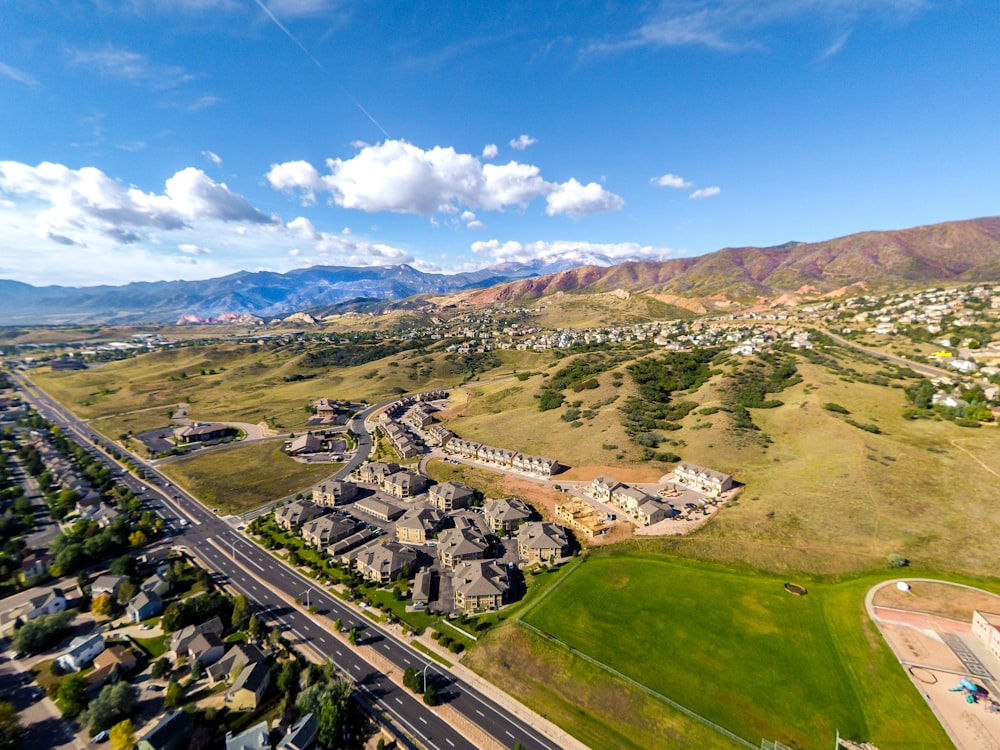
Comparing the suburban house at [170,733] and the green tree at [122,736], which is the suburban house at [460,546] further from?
the green tree at [122,736]

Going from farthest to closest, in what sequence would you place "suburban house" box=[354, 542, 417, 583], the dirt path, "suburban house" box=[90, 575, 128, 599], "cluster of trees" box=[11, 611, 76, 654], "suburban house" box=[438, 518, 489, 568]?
the dirt path
"suburban house" box=[438, 518, 489, 568]
"suburban house" box=[354, 542, 417, 583]
"suburban house" box=[90, 575, 128, 599]
"cluster of trees" box=[11, 611, 76, 654]

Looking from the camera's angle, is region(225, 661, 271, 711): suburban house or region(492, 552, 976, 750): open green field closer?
region(492, 552, 976, 750): open green field

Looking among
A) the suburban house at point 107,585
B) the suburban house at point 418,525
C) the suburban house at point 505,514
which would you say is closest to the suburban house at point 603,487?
the suburban house at point 505,514

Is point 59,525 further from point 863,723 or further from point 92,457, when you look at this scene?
point 863,723

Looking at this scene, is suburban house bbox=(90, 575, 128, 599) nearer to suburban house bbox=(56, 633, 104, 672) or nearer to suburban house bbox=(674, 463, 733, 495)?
suburban house bbox=(56, 633, 104, 672)

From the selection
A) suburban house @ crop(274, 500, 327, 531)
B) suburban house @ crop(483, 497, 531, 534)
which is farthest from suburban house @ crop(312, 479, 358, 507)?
suburban house @ crop(483, 497, 531, 534)

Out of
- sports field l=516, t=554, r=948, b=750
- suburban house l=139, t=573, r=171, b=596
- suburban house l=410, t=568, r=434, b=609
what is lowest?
sports field l=516, t=554, r=948, b=750
